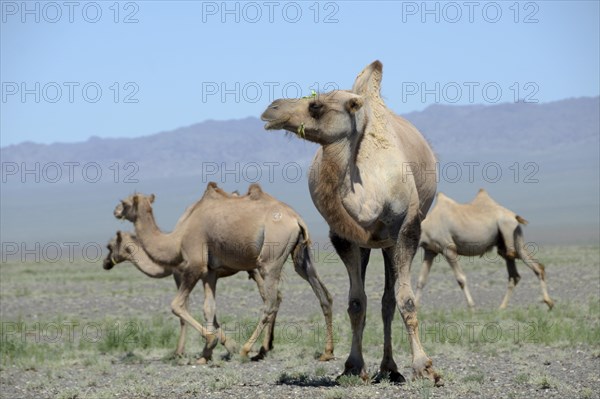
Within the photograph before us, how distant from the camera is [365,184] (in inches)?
367

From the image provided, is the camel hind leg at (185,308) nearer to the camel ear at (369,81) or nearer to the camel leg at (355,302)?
the camel leg at (355,302)

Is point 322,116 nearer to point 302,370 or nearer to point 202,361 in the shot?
point 302,370

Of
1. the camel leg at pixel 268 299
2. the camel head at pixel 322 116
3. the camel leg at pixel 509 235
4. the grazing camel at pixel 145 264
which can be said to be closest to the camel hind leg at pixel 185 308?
the grazing camel at pixel 145 264

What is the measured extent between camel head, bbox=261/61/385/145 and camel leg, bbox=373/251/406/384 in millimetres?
1419

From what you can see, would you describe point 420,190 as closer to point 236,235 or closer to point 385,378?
point 385,378

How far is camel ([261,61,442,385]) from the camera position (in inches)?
364

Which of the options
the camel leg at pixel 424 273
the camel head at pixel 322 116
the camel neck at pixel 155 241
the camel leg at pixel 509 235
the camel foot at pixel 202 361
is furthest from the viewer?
the camel leg at pixel 509 235

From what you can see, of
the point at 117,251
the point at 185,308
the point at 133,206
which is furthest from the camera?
the point at 117,251

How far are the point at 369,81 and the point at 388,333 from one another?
235 cm

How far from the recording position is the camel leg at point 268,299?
1424cm

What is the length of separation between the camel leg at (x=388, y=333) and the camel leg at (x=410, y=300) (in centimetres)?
34

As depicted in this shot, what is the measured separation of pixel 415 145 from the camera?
1045cm

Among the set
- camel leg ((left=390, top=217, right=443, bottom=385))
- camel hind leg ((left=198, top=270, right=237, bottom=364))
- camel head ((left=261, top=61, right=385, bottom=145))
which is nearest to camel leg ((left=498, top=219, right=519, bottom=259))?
camel hind leg ((left=198, top=270, right=237, bottom=364))

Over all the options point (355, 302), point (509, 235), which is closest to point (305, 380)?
point (355, 302)
